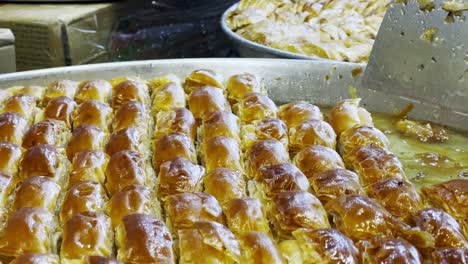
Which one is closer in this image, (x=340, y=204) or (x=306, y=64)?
(x=340, y=204)

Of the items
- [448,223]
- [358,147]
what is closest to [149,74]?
[358,147]

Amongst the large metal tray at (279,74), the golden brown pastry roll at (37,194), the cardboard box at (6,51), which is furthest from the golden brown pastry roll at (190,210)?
the cardboard box at (6,51)

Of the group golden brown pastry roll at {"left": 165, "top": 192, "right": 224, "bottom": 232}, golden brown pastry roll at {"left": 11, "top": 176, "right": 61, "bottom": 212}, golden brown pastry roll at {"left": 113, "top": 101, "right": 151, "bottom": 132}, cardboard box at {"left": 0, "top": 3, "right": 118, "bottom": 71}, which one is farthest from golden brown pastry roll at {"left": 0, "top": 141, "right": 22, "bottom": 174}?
cardboard box at {"left": 0, "top": 3, "right": 118, "bottom": 71}

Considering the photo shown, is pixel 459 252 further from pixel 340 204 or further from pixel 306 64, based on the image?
pixel 306 64

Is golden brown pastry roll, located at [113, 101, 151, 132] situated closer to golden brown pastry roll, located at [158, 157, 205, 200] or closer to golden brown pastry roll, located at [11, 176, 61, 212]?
golden brown pastry roll, located at [158, 157, 205, 200]

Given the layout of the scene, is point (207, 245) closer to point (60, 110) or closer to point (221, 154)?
point (221, 154)

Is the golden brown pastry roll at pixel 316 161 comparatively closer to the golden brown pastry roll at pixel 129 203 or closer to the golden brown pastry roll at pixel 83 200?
the golden brown pastry roll at pixel 129 203
